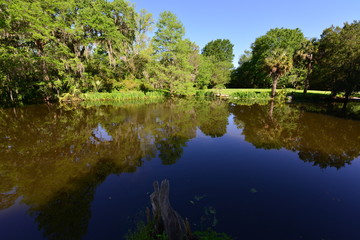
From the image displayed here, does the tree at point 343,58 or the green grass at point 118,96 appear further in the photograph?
the green grass at point 118,96

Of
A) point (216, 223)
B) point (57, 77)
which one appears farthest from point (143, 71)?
point (216, 223)

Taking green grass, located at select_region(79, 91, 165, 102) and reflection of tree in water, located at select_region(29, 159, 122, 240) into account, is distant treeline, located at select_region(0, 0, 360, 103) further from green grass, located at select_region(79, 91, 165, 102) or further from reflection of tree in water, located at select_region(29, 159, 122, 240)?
reflection of tree in water, located at select_region(29, 159, 122, 240)

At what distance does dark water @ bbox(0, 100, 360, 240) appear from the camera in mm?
4230

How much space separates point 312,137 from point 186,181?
9.39 meters

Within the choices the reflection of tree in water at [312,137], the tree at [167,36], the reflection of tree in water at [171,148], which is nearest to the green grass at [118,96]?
the tree at [167,36]

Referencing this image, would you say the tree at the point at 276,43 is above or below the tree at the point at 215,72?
above

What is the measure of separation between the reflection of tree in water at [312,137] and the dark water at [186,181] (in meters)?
0.08

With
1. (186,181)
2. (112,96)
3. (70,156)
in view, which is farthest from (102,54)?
(186,181)

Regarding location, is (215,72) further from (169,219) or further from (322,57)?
(169,219)

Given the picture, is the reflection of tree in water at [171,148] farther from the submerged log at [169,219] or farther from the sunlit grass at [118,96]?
the sunlit grass at [118,96]

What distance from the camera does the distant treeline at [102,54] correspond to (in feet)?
62.4

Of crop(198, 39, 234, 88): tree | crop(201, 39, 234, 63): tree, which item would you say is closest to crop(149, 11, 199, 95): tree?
crop(198, 39, 234, 88): tree

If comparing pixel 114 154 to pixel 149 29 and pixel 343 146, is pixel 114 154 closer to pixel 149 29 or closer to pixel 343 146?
pixel 343 146

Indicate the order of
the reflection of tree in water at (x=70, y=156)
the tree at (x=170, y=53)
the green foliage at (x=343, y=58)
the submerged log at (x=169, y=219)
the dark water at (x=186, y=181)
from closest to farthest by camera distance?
the submerged log at (x=169, y=219) < the dark water at (x=186, y=181) < the reflection of tree in water at (x=70, y=156) < the green foliage at (x=343, y=58) < the tree at (x=170, y=53)
